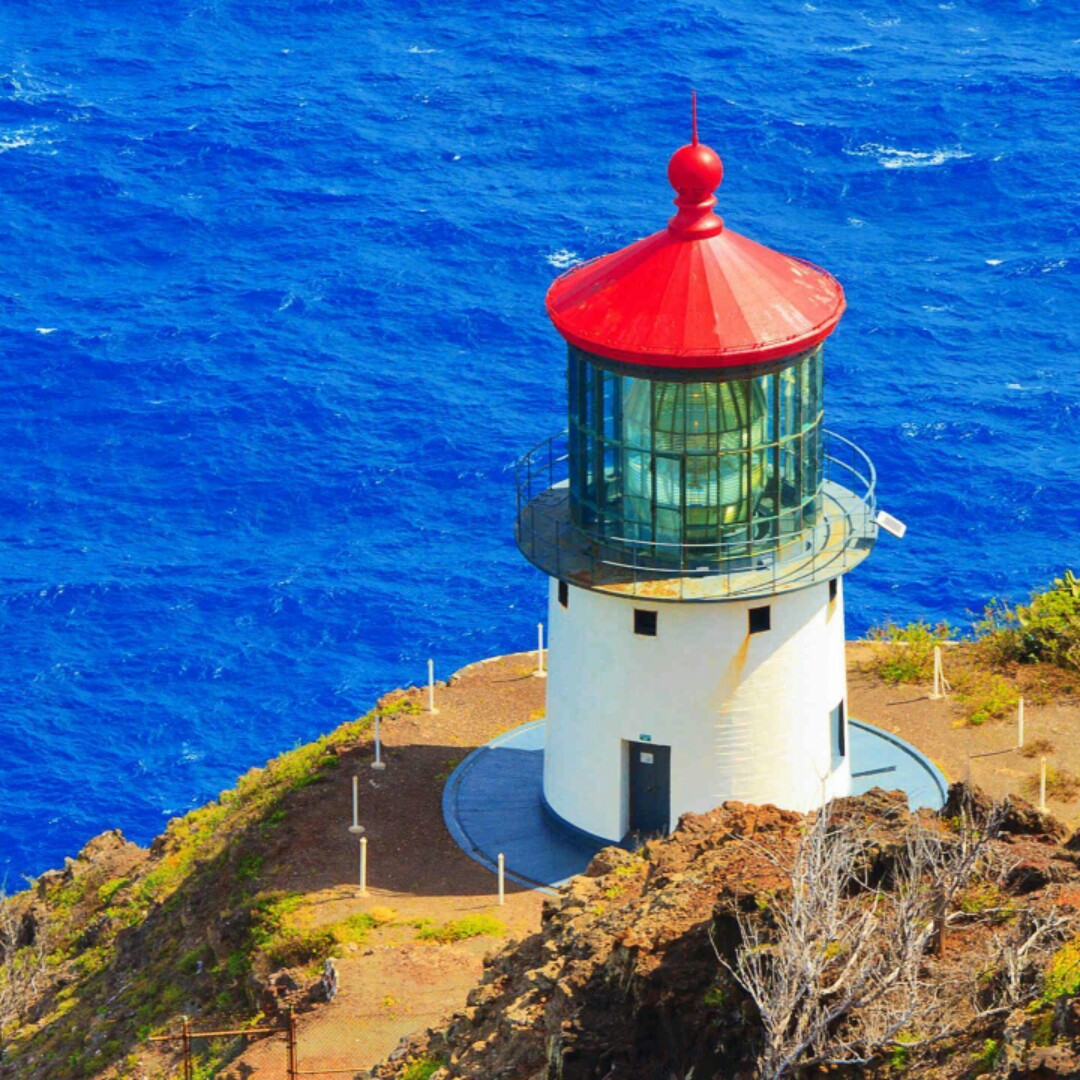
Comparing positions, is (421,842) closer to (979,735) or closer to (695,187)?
(979,735)

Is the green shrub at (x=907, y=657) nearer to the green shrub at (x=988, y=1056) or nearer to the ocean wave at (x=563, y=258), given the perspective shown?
the green shrub at (x=988, y=1056)

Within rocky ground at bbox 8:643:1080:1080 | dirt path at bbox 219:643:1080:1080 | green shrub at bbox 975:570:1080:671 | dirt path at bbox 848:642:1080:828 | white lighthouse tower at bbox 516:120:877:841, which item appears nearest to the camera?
rocky ground at bbox 8:643:1080:1080

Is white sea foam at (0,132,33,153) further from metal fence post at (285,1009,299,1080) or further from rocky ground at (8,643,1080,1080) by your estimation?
metal fence post at (285,1009,299,1080)

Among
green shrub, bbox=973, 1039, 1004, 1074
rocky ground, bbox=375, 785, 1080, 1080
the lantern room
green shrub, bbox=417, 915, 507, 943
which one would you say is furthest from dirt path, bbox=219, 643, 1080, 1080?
green shrub, bbox=973, 1039, 1004, 1074

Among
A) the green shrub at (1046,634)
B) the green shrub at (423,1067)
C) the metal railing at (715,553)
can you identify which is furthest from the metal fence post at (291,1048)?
the green shrub at (1046,634)

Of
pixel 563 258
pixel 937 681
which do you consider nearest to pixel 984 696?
pixel 937 681
